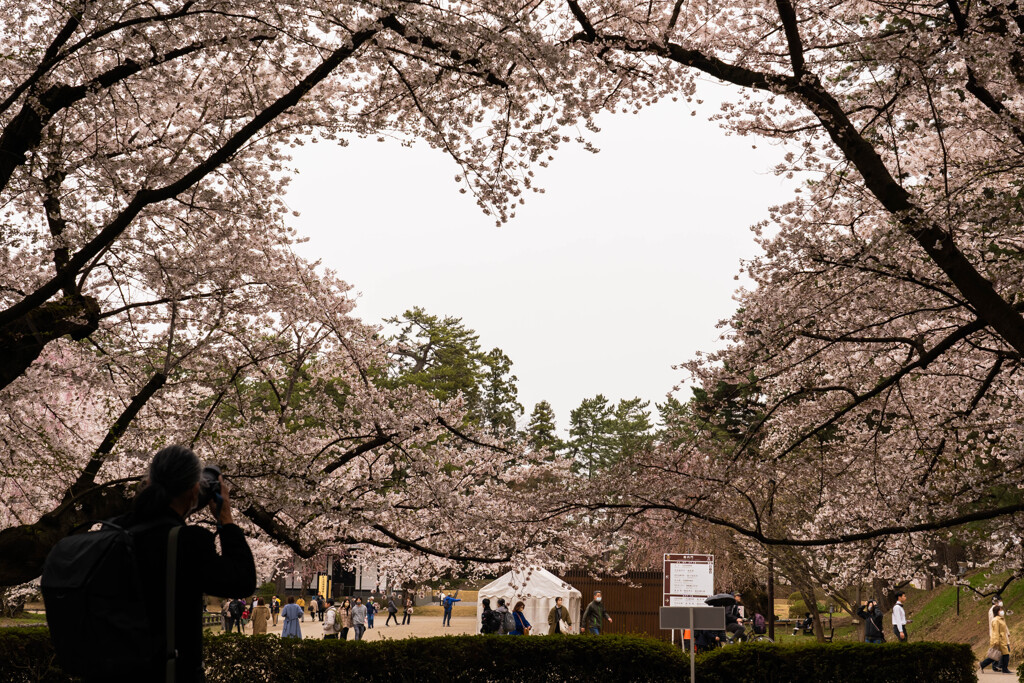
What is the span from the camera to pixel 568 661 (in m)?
10.4

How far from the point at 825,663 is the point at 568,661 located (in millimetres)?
2992

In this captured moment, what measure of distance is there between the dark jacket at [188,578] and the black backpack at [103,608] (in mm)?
28

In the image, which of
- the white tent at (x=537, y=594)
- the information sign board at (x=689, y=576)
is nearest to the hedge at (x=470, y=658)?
the information sign board at (x=689, y=576)

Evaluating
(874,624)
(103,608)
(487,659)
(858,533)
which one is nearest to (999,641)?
(874,624)

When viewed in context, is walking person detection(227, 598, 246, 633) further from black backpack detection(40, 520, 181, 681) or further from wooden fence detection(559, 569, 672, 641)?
black backpack detection(40, 520, 181, 681)

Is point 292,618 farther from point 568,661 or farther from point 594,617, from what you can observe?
point 568,661

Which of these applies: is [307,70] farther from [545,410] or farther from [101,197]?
[545,410]

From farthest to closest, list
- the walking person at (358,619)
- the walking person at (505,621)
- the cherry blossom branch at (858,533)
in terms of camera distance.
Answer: the walking person at (358,619)
the walking person at (505,621)
the cherry blossom branch at (858,533)

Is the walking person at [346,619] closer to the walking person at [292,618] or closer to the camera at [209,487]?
the walking person at [292,618]

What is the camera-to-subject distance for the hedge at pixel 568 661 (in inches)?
399

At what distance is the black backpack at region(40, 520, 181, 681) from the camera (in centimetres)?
251

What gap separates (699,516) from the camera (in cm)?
911

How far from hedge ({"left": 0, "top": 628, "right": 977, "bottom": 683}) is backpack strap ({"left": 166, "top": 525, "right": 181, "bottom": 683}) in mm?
7928

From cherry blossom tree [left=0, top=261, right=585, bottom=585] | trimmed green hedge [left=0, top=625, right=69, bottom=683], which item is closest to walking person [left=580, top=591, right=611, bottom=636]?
cherry blossom tree [left=0, top=261, right=585, bottom=585]
